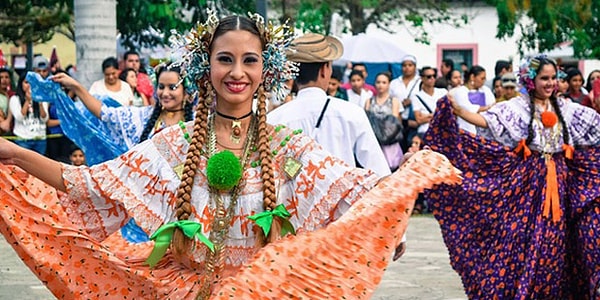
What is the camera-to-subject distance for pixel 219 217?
4.74 m

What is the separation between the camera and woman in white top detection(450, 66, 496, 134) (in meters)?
14.4

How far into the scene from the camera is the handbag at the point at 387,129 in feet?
46.0

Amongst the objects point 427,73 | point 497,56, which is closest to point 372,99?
point 427,73

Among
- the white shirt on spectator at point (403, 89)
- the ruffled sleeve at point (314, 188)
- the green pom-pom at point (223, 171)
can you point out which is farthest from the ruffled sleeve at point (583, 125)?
the white shirt on spectator at point (403, 89)

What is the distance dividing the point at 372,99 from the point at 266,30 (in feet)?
32.1

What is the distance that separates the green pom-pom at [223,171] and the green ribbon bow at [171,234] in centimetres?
17

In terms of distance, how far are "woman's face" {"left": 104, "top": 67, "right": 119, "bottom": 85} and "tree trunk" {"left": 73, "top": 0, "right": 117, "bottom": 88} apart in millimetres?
831

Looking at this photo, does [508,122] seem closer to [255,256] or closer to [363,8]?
[255,256]

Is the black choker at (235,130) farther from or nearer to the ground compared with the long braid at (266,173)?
farther from the ground

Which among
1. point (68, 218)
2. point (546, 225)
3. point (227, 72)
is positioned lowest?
point (546, 225)

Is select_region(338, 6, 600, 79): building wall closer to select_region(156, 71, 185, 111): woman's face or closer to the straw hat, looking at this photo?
select_region(156, 71, 185, 111): woman's face

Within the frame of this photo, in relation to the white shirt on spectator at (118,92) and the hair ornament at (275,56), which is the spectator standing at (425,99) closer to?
the white shirt on spectator at (118,92)

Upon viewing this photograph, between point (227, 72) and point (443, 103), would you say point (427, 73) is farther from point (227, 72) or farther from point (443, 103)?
point (227, 72)

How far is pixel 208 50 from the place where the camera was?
195 inches
